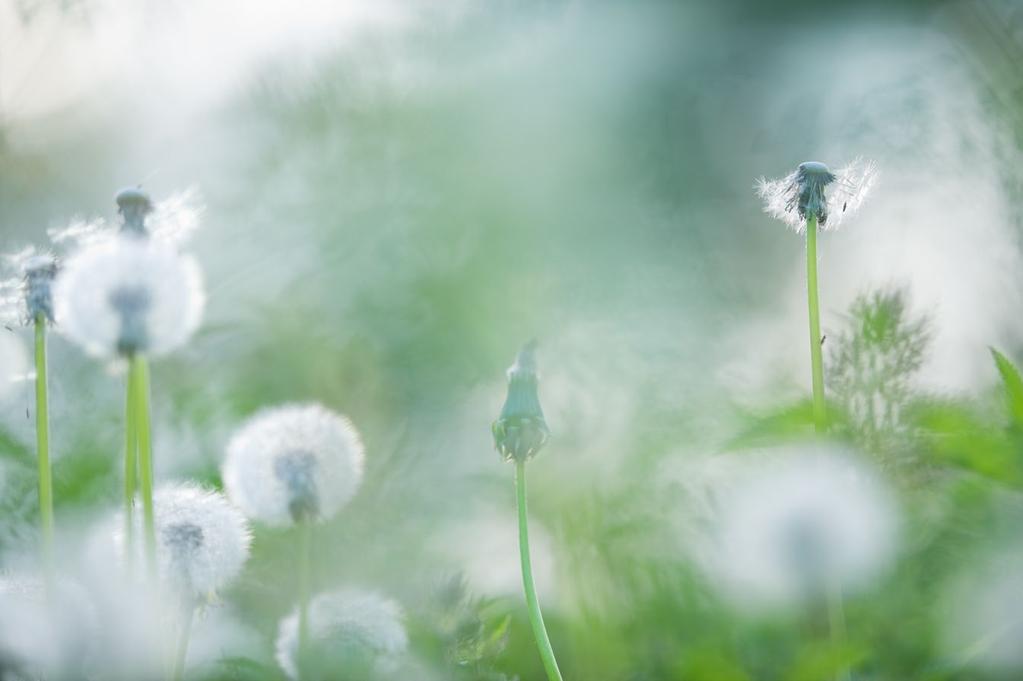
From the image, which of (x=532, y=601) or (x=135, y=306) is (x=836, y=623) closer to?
(x=532, y=601)

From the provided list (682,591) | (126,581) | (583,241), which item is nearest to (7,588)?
(126,581)

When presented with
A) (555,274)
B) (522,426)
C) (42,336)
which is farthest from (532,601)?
(555,274)

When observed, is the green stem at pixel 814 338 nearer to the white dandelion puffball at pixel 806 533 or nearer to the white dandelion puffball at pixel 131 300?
the white dandelion puffball at pixel 806 533

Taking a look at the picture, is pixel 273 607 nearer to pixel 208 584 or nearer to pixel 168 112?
pixel 208 584

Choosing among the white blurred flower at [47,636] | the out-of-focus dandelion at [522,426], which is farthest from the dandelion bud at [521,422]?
the white blurred flower at [47,636]

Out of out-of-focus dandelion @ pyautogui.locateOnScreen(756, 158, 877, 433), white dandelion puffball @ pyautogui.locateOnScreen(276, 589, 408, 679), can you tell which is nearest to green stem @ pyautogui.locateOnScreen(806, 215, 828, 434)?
out-of-focus dandelion @ pyautogui.locateOnScreen(756, 158, 877, 433)

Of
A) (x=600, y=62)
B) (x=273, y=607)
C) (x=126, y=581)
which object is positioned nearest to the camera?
(x=126, y=581)
